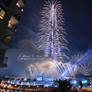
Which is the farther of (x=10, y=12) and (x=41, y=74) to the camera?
(x=41, y=74)

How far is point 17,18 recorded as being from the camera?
17.5 meters

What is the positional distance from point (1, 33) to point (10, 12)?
3302mm

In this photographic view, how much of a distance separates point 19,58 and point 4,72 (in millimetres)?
10363

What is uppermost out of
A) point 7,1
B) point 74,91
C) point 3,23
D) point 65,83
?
point 7,1

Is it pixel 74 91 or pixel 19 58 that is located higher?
pixel 19 58

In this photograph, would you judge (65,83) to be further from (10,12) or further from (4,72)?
(4,72)

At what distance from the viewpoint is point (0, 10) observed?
13.6 m

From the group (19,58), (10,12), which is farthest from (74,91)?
(19,58)

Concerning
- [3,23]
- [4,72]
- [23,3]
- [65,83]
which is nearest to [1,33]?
[3,23]

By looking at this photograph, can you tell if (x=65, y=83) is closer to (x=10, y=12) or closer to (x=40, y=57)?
(x=10, y=12)

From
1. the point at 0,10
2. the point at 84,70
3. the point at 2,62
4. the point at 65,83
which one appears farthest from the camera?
the point at 84,70

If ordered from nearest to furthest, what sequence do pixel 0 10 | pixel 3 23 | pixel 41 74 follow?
pixel 0 10
pixel 3 23
pixel 41 74

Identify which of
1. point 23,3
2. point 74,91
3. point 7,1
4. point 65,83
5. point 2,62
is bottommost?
point 74,91

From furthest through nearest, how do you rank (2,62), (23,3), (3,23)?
(23,3)
(2,62)
(3,23)
